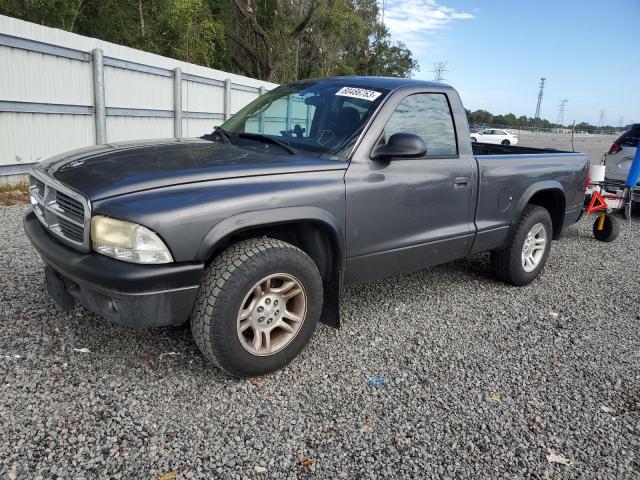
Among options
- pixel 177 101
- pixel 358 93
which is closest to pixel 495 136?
pixel 177 101

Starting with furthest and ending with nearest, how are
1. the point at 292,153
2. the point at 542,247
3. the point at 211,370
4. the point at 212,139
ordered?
1. the point at 542,247
2. the point at 212,139
3. the point at 292,153
4. the point at 211,370

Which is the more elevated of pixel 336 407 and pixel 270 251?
pixel 270 251

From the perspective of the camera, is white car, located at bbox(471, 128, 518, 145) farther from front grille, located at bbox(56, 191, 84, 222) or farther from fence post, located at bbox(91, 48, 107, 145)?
front grille, located at bbox(56, 191, 84, 222)

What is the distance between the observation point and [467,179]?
3928 millimetres

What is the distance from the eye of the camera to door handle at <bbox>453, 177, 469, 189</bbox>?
3822mm

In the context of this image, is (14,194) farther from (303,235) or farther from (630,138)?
(630,138)

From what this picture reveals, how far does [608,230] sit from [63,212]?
23.0 feet

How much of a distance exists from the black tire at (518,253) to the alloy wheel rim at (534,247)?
0.11ft

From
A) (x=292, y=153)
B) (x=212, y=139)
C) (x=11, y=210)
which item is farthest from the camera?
(x=11, y=210)

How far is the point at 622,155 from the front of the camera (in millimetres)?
8750

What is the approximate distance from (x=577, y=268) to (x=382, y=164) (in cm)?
355

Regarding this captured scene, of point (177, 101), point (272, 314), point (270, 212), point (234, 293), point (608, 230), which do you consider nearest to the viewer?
point (234, 293)

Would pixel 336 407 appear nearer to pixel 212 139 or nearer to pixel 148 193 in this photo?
pixel 148 193

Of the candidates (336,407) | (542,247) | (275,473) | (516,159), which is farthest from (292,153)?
(542,247)
